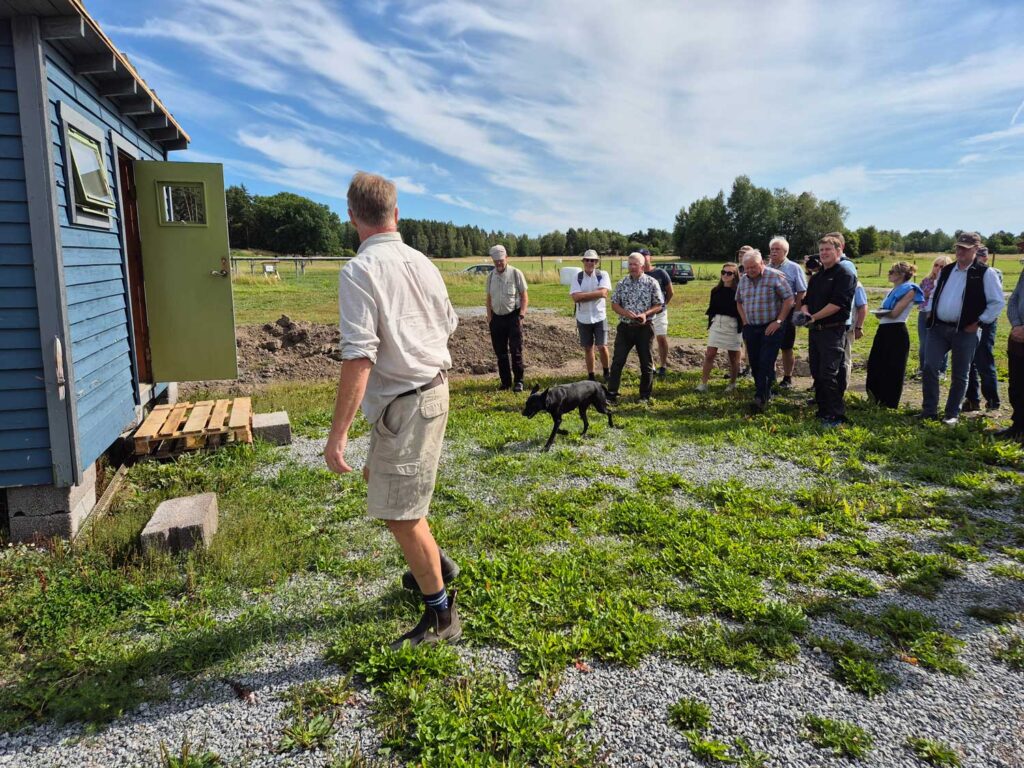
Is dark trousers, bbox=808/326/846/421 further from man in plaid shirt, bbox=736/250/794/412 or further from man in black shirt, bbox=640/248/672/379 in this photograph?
man in black shirt, bbox=640/248/672/379

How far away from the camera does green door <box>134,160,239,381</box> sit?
5.86m

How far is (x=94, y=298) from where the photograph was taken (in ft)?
14.7

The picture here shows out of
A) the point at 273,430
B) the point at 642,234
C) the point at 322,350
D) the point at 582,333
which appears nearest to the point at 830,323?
the point at 582,333

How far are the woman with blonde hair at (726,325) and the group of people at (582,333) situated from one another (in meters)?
0.02

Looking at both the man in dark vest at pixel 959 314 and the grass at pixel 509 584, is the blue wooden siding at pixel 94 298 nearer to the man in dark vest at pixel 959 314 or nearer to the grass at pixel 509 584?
the grass at pixel 509 584

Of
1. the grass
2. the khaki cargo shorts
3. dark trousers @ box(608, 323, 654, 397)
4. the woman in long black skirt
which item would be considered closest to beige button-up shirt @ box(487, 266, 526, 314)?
dark trousers @ box(608, 323, 654, 397)

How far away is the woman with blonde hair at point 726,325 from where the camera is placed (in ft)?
26.7

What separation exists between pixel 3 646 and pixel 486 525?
8.84 feet

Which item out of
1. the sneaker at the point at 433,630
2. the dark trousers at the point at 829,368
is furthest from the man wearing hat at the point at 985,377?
the sneaker at the point at 433,630

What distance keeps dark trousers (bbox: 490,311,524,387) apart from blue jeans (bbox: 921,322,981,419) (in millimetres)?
5009

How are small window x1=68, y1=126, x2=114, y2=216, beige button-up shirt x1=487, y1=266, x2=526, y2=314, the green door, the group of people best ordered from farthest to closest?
1. beige button-up shirt x1=487, y1=266, x2=526, y2=314
2. the green door
3. small window x1=68, y1=126, x2=114, y2=216
4. the group of people

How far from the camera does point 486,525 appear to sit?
417 centimetres

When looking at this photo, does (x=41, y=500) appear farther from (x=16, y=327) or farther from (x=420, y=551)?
(x=420, y=551)

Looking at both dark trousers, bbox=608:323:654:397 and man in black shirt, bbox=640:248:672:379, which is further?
man in black shirt, bbox=640:248:672:379
